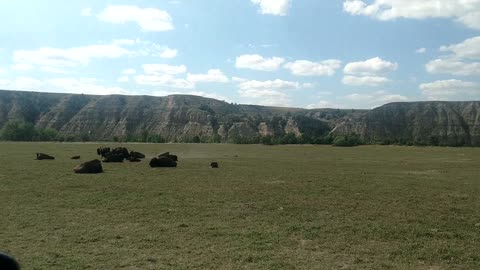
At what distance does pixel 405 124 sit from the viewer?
7431 inches

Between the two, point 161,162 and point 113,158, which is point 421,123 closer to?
point 113,158

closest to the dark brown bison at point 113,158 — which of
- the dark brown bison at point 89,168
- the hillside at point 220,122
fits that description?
the dark brown bison at point 89,168

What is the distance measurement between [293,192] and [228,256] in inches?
451

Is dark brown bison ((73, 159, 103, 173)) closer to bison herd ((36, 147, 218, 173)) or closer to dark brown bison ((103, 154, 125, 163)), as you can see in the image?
bison herd ((36, 147, 218, 173))

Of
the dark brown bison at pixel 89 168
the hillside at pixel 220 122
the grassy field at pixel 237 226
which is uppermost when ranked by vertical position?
the hillside at pixel 220 122

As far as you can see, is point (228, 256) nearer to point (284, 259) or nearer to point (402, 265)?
point (284, 259)

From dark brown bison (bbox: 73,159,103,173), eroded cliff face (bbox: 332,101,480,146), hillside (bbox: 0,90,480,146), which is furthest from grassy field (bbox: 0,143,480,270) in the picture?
eroded cliff face (bbox: 332,101,480,146)

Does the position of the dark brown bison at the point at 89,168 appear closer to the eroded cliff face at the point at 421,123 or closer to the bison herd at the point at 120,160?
the bison herd at the point at 120,160

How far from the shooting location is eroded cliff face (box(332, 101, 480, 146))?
174750mm

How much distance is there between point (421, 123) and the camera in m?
186

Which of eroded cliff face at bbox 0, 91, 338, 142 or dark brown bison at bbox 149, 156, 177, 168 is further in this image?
eroded cliff face at bbox 0, 91, 338, 142

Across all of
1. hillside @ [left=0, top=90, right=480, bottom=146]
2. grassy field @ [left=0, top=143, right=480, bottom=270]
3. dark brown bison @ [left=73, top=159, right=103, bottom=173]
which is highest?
hillside @ [left=0, top=90, right=480, bottom=146]

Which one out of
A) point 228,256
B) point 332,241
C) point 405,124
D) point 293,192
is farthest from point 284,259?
point 405,124

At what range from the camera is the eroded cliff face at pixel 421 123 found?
6880 inches
